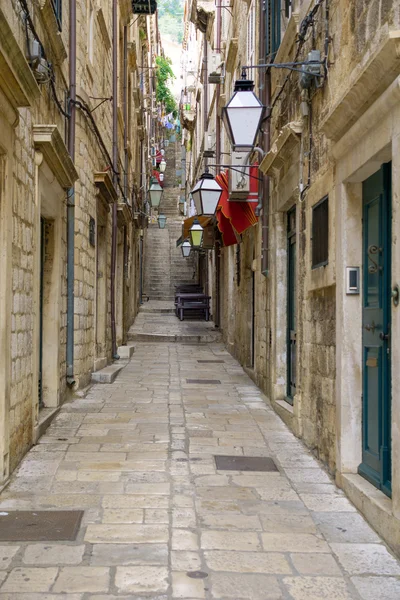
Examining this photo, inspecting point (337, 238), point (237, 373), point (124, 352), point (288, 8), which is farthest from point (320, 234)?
point (124, 352)

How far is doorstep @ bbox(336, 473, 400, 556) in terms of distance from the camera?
3.85 meters

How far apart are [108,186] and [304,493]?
7505 millimetres

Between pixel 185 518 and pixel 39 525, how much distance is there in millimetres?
937

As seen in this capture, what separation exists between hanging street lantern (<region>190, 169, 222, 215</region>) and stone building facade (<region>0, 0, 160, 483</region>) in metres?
1.57

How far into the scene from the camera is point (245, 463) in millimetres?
5871

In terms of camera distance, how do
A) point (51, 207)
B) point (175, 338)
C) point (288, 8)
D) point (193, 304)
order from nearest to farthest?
point (51, 207)
point (288, 8)
point (175, 338)
point (193, 304)

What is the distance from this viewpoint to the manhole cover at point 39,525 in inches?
158

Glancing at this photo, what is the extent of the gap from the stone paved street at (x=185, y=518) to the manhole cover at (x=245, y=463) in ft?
0.35

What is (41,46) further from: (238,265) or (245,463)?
(238,265)

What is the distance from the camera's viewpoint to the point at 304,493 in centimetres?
506

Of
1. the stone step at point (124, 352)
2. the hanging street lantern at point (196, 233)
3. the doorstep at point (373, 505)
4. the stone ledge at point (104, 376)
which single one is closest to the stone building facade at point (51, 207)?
the stone ledge at point (104, 376)

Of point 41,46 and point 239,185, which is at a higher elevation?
point 41,46

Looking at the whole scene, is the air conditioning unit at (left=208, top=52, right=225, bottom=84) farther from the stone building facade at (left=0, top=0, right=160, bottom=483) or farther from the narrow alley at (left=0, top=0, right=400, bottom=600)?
the narrow alley at (left=0, top=0, right=400, bottom=600)

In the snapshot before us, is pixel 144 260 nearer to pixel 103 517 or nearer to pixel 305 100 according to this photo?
pixel 305 100
